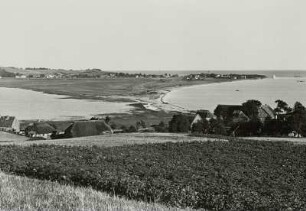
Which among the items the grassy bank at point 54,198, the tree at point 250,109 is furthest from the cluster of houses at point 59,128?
the grassy bank at point 54,198

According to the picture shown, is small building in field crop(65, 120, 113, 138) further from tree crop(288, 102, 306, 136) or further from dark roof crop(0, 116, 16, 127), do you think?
tree crop(288, 102, 306, 136)

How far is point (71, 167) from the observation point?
22.1 m

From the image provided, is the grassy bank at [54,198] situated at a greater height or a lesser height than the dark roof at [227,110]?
greater

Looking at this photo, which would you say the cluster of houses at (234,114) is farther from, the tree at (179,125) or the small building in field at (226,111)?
the tree at (179,125)

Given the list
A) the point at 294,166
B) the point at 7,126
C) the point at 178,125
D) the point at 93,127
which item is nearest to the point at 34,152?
the point at 294,166

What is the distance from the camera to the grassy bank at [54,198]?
45.5 ft

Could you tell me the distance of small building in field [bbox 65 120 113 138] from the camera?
56125 mm

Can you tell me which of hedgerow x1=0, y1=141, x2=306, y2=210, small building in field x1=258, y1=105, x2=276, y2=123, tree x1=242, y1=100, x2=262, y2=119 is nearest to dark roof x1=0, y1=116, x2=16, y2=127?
tree x1=242, y1=100, x2=262, y2=119

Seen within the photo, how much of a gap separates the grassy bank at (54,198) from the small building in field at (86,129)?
37355 millimetres

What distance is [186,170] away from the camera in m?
22.9

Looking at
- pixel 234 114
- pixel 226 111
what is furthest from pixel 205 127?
pixel 226 111

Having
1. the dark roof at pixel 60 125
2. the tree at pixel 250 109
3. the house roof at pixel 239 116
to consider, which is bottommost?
the dark roof at pixel 60 125

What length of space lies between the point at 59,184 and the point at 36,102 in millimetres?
103028

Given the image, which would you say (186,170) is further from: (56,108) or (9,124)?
(56,108)
